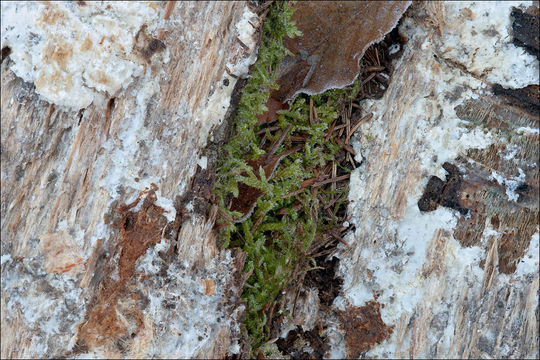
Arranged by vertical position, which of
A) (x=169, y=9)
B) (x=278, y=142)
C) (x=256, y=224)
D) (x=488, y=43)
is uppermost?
(x=488, y=43)

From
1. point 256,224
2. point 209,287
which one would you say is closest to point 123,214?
point 209,287

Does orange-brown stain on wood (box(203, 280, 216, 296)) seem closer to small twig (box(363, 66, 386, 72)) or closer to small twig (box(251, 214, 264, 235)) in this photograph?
small twig (box(251, 214, 264, 235))

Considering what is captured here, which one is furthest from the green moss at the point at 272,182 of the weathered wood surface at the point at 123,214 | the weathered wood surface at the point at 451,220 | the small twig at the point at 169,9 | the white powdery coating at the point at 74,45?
the white powdery coating at the point at 74,45

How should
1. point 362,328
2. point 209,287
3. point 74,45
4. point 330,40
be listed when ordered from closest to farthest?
point 74,45 → point 209,287 → point 330,40 → point 362,328

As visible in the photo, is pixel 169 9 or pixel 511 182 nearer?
pixel 169 9

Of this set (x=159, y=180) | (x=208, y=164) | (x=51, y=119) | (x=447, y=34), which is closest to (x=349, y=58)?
(x=447, y=34)

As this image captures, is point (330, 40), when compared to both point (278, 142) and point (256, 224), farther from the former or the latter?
point (256, 224)

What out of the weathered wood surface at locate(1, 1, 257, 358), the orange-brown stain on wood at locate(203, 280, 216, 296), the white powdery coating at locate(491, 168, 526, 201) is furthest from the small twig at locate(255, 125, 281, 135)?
the white powdery coating at locate(491, 168, 526, 201)
